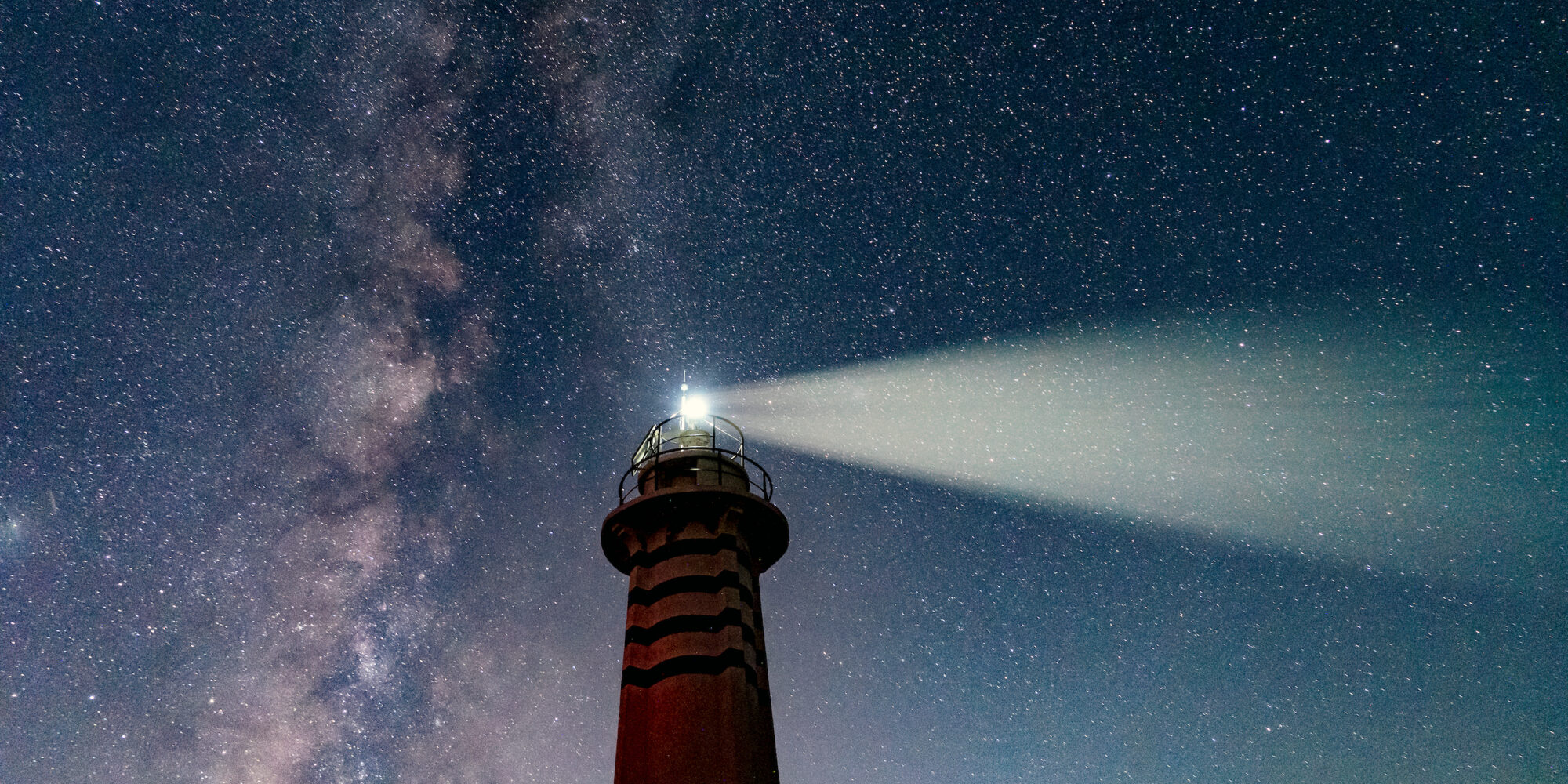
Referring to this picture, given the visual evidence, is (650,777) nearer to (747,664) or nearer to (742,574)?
(747,664)

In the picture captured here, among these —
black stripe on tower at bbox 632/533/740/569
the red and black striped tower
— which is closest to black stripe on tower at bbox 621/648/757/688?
the red and black striped tower

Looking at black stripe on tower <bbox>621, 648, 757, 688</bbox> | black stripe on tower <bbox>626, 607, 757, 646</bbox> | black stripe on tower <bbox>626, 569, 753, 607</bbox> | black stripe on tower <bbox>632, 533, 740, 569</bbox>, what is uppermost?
black stripe on tower <bbox>632, 533, 740, 569</bbox>

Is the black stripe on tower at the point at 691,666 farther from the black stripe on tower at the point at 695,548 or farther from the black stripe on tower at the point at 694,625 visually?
the black stripe on tower at the point at 695,548

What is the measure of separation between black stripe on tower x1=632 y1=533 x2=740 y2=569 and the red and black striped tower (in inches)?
0.5

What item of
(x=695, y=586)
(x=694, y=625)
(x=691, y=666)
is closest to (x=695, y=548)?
(x=695, y=586)

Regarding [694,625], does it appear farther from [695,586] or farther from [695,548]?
[695,548]

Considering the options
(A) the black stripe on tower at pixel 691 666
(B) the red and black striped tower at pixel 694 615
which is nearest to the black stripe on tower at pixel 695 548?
(B) the red and black striped tower at pixel 694 615

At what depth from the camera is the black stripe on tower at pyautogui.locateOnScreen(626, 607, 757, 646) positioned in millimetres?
14055

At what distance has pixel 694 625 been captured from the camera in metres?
14.1

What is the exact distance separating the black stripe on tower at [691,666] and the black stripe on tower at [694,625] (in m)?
0.39

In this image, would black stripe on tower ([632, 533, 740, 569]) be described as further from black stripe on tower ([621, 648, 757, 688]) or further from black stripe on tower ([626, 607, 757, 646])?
black stripe on tower ([621, 648, 757, 688])

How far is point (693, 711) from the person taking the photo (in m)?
13.2

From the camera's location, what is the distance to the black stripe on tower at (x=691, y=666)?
1364 centimetres

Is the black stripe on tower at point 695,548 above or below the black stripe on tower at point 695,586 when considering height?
above
